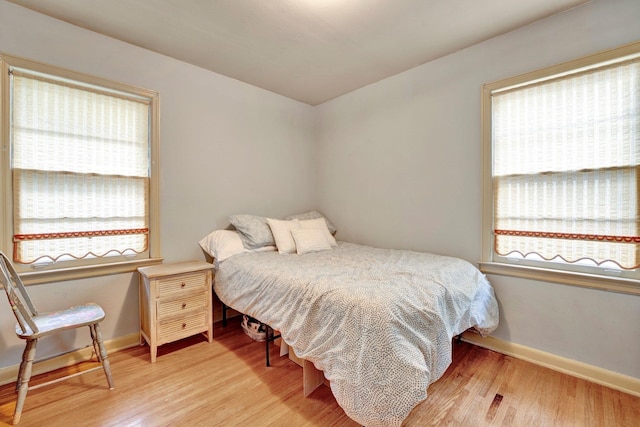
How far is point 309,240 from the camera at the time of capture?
9.26 ft

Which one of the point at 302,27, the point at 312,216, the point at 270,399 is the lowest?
the point at 270,399

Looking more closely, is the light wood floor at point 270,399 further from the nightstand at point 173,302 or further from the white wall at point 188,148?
the white wall at point 188,148

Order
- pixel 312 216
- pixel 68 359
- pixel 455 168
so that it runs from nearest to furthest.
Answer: pixel 68 359 < pixel 455 168 < pixel 312 216

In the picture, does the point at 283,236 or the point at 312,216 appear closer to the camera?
the point at 283,236

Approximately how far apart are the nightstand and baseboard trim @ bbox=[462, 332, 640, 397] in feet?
7.59

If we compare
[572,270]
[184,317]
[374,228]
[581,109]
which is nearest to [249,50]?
[374,228]

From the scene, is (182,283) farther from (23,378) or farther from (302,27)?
(302,27)

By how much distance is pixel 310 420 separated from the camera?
152cm

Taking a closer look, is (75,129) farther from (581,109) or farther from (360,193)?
(581,109)

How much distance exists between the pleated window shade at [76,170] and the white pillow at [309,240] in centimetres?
136

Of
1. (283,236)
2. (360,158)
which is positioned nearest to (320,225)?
(283,236)

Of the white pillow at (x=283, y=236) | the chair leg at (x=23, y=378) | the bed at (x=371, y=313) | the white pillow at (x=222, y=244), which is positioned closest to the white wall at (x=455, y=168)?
the bed at (x=371, y=313)

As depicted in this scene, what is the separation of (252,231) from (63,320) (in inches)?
58.2

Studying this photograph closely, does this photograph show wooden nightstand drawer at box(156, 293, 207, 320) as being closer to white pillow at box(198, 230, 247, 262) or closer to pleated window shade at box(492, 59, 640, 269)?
white pillow at box(198, 230, 247, 262)
